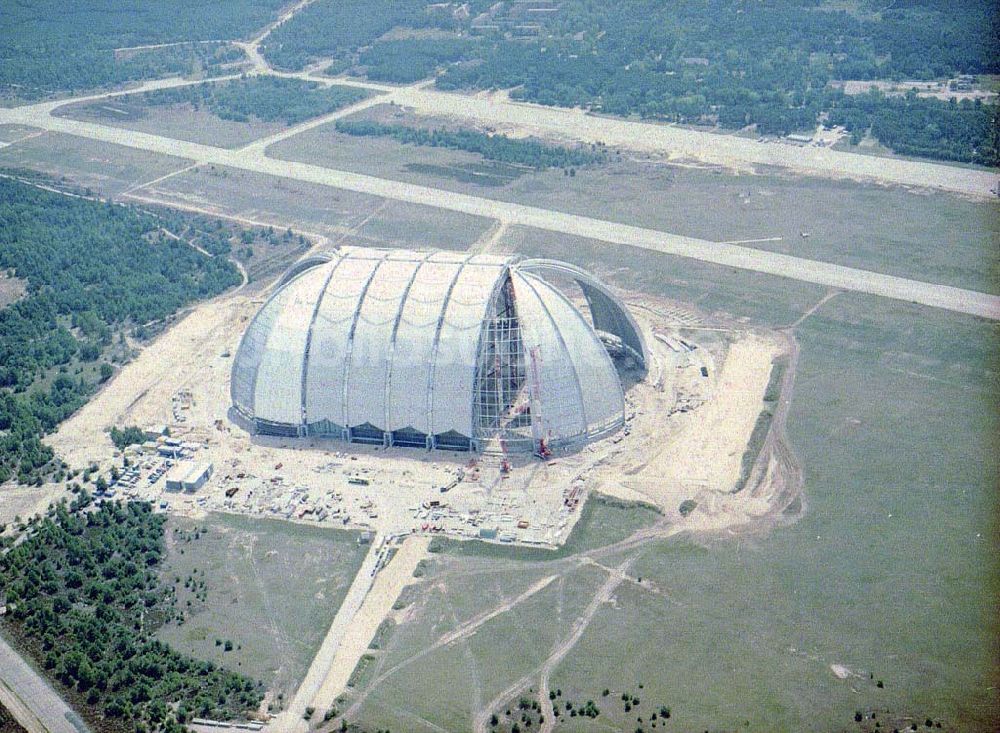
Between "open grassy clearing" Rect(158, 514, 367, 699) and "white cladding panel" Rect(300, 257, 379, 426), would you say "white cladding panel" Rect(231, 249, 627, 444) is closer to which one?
"white cladding panel" Rect(300, 257, 379, 426)

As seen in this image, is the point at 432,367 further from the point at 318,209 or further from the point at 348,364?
the point at 318,209

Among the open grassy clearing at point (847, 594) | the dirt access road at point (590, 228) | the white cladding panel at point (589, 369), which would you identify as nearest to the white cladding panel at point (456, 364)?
the white cladding panel at point (589, 369)

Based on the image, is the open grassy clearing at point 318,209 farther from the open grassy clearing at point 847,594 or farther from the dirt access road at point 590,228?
the open grassy clearing at point 847,594

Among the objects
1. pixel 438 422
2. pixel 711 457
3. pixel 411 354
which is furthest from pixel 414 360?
pixel 711 457

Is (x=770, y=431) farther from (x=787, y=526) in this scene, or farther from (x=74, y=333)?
(x=74, y=333)

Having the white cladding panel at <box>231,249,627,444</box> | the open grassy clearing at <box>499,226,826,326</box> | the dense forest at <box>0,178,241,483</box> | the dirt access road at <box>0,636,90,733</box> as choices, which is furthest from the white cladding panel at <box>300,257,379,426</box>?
Result: the open grassy clearing at <box>499,226,826,326</box>

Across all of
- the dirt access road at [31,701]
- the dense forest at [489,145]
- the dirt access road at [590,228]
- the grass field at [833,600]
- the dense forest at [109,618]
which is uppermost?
the dense forest at [489,145]

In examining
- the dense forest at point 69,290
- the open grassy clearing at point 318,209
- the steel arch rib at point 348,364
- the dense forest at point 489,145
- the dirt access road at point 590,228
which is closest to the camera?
the steel arch rib at point 348,364
